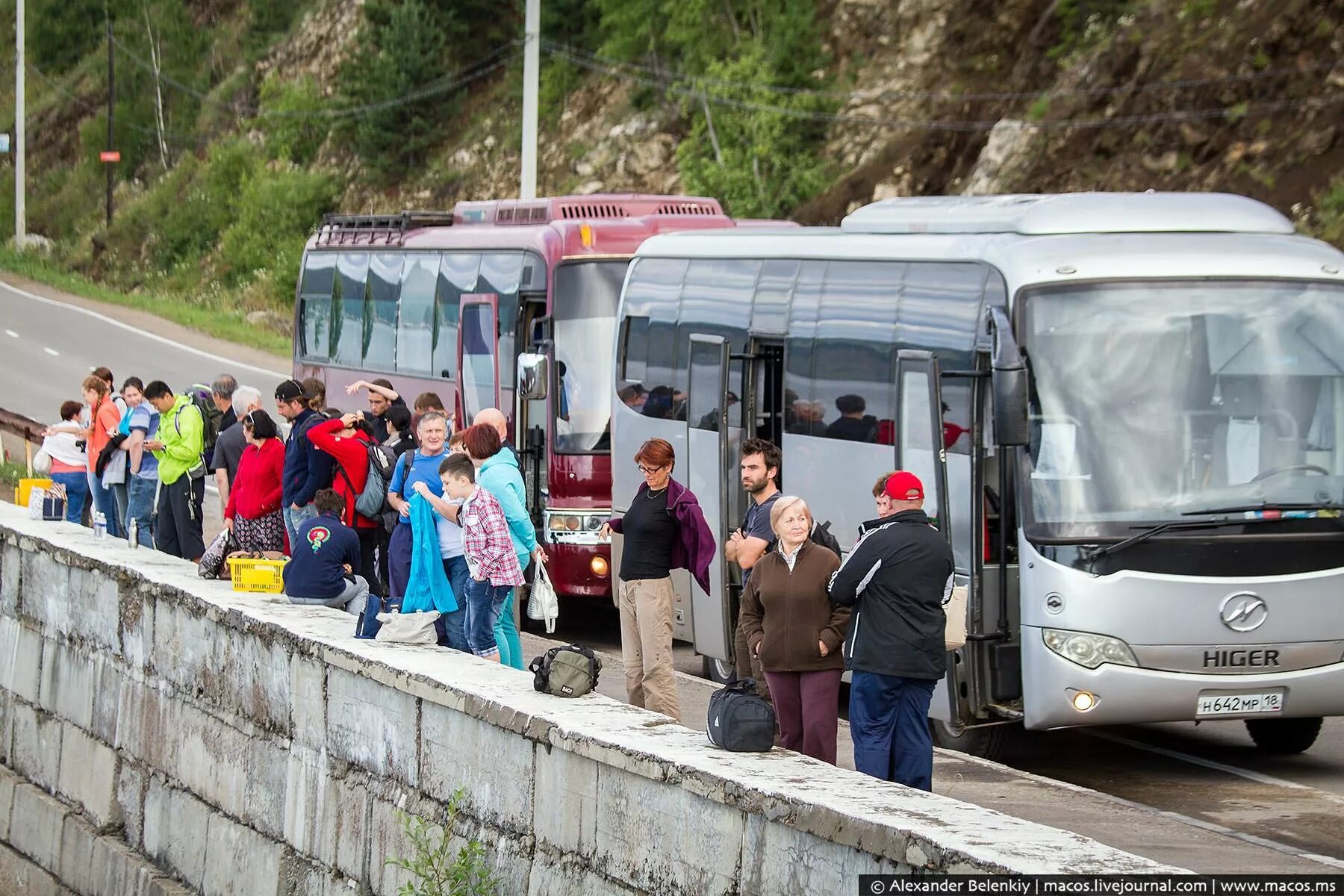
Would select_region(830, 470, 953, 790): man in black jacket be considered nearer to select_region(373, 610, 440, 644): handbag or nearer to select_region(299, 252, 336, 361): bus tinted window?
select_region(373, 610, 440, 644): handbag

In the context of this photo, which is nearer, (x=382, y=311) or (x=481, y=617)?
(x=481, y=617)

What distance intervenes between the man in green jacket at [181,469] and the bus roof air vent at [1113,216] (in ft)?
22.1

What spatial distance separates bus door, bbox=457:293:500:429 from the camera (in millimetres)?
18877

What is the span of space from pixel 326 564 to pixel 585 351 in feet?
18.7

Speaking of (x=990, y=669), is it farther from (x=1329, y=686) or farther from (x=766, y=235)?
(x=766, y=235)

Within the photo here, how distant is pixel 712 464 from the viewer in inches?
584

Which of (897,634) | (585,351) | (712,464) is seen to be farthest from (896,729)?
(585,351)

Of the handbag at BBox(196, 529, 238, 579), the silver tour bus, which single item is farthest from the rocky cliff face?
the handbag at BBox(196, 529, 238, 579)

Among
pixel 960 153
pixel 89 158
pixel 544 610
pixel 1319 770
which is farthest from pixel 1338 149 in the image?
pixel 89 158

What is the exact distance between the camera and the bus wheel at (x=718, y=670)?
1489 centimetres

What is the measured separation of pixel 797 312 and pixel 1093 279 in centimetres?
289

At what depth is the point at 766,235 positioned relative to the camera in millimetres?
15008

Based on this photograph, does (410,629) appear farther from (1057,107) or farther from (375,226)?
(1057,107)

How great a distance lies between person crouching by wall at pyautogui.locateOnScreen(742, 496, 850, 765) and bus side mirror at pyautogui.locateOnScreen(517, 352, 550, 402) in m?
7.00
